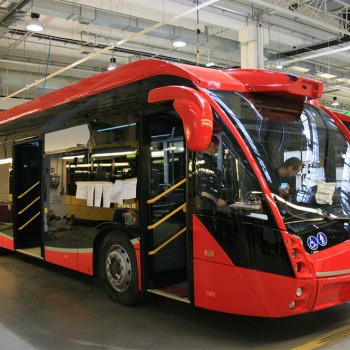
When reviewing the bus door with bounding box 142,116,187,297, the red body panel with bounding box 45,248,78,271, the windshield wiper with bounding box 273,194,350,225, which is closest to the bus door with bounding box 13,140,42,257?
the red body panel with bounding box 45,248,78,271

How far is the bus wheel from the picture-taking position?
17.1 feet

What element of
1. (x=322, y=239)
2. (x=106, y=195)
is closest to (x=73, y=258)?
(x=106, y=195)

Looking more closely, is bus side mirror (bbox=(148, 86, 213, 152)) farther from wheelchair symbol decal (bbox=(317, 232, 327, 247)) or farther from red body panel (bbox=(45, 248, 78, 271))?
red body panel (bbox=(45, 248, 78, 271))

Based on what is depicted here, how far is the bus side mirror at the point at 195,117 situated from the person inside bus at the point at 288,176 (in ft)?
2.90

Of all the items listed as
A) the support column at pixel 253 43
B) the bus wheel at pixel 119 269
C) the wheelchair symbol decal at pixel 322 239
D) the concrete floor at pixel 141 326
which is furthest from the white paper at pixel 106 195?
the support column at pixel 253 43

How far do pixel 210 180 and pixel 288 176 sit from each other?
2.53 ft

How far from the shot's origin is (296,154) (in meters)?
4.49

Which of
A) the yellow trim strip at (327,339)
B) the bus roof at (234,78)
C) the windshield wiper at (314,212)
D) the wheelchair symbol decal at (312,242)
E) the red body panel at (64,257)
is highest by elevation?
the bus roof at (234,78)

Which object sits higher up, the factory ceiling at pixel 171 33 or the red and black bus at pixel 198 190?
the factory ceiling at pixel 171 33

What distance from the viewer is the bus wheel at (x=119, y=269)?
5211mm

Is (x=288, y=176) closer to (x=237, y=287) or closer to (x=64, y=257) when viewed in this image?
(x=237, y=287)

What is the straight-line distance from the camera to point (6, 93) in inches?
702

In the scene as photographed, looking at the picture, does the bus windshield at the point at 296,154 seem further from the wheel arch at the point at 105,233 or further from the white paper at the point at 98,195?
the white paper at the point at 98,195

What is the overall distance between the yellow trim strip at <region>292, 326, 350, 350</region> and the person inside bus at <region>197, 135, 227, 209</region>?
1.52 meters
